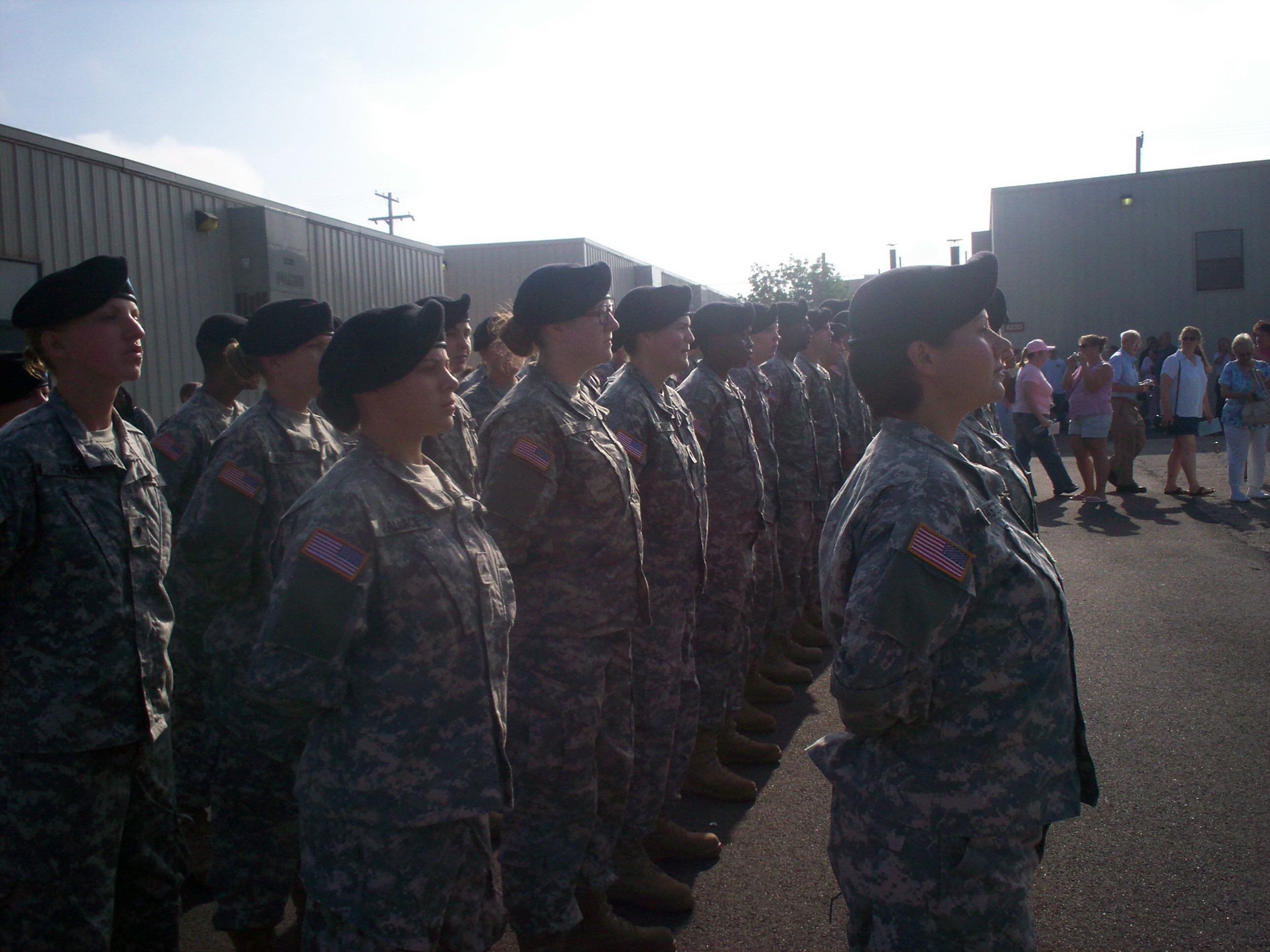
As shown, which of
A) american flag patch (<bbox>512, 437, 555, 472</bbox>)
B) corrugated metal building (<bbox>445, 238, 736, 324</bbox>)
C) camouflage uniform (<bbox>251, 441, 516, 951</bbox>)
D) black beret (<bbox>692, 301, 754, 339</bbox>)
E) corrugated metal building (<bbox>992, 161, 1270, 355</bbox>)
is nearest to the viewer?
camouflage uniform (<bbox>251, 441, 516, 951</bbox>)

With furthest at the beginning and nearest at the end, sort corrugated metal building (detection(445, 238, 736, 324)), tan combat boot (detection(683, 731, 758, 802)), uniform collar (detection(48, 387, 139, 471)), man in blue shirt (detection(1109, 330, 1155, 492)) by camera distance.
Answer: corrugated metal building (detection(445, 238, 736, 324))
man in blue shirt (detection(1109, 330, 1155, 492))
tan combat boot (detection(683, 731, 758, 802))
uniform collar (detection(48, 387, 139, 471))

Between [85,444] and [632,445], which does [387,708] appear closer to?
[85,444]

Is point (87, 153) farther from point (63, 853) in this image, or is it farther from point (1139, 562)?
point (1139, 562)

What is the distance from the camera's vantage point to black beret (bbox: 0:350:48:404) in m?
3.76

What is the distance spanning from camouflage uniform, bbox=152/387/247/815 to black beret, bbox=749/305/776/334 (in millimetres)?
3396

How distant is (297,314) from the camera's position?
339 centimetres

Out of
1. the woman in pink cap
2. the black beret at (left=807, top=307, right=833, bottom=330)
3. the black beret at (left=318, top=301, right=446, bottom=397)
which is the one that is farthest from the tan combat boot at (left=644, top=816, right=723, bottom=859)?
the woman in pink cap

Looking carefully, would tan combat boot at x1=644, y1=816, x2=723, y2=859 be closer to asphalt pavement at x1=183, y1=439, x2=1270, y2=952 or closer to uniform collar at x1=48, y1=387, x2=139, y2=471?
asphalt pavement at x1=183, y1=439, x2=1270, y2=952

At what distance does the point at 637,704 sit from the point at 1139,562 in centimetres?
680

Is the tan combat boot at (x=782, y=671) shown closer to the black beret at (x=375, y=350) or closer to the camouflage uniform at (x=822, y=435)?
the camouflage uniform at (x=822, y=435)

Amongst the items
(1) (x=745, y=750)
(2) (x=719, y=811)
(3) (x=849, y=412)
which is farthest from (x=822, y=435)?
(2) (x=719, y=811)

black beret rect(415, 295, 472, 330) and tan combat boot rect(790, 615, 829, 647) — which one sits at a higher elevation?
black beret rect(415, 295, 472, 330)

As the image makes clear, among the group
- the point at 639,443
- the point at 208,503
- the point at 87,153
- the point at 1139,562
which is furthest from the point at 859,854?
the point at 87,153

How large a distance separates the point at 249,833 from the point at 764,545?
3174 millimetres
